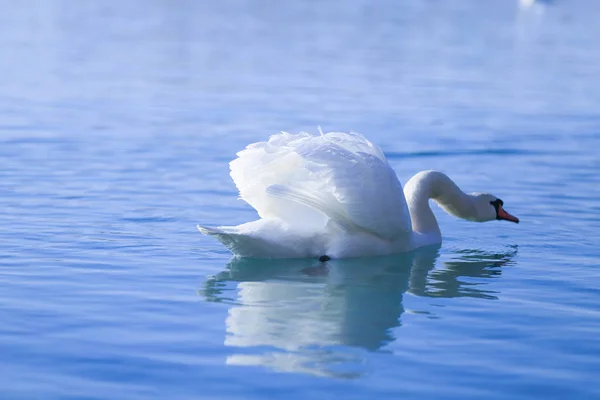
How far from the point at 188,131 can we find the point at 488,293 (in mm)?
8416

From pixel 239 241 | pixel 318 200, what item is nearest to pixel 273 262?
pixel 239 241

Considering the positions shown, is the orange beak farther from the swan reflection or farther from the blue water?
the swan reflection

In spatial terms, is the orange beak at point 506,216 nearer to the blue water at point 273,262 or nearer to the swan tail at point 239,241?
the blue water at point 273,262

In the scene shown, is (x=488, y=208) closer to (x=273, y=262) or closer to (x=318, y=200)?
(x=318, y=200)

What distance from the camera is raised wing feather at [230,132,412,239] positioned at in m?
8.77

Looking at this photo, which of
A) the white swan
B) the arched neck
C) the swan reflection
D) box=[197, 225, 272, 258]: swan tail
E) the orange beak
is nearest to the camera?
the swan reflection

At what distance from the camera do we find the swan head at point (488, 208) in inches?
408

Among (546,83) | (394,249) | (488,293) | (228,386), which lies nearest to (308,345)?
(228,386)

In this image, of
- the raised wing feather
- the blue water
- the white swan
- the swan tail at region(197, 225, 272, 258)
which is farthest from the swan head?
the swan tail at region(197, 225, 272, 258)

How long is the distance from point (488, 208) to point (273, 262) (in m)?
2.35

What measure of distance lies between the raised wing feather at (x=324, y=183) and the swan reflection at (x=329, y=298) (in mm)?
372

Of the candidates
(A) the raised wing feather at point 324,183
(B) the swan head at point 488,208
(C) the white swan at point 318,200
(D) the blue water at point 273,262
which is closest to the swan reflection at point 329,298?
(D) the blue water at point 273,262

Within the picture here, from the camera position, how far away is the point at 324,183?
28.9 feet

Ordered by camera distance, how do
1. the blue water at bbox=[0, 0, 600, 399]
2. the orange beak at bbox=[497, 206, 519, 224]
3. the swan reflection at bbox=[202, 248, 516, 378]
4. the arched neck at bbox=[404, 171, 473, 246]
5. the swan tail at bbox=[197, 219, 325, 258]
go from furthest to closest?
the orange beak at bbox=[497, 206, 519, 224] < the arched neck at bbox=[404, 171, 473, 246] < the swan tail at bbox=[197, 219, 325, 258] < the swan reflection at bbox=[202, 248, 516, 378] < the blue water at bbox=[0, 0, 600, 399]
